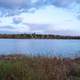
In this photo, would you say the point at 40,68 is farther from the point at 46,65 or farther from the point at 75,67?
the point at 75,67

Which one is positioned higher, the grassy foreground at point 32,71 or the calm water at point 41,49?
the grassy foreground at point 32,71

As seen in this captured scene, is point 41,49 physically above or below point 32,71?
below

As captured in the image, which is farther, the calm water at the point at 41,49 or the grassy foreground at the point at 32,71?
the calm water at the point at 41,49

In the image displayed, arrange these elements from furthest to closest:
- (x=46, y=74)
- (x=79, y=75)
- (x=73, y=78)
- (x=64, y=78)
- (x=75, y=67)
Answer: (x=75, y=67) < (x=79, y=75) < (x=73, y=78) < (x=64, y=78) < (x=46, y=74)

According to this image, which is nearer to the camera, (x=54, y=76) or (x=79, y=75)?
(x=54, y=76)

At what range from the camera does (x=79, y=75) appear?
15.2 meters

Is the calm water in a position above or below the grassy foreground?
below

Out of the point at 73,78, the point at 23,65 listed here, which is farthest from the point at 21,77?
the point at 73,78

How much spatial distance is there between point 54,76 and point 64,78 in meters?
1.05

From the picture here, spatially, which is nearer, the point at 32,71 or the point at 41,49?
the point at 32,71

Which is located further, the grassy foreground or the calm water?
the calm water

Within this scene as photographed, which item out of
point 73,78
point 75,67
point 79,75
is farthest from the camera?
point 75,67

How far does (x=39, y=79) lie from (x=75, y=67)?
6095mm

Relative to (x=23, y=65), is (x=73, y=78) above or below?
below
